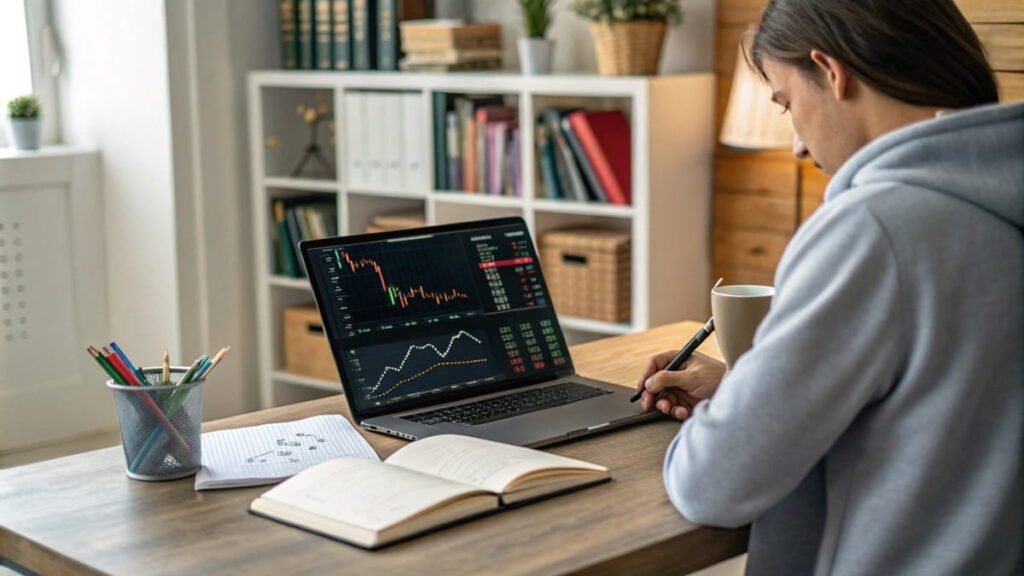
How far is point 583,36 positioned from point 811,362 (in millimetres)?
2922

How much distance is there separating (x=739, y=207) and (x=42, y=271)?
2.22 m

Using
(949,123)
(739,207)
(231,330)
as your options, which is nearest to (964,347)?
(949,123)

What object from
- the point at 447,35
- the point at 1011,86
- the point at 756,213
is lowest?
the point at 756,213

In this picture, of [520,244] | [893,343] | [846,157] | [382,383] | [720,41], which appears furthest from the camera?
[720,41]

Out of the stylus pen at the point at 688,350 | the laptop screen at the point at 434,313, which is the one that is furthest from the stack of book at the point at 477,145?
the stylus pen at the point at 688,350

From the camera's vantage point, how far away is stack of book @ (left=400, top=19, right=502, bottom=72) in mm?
3979

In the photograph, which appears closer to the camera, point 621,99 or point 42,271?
point 621,99

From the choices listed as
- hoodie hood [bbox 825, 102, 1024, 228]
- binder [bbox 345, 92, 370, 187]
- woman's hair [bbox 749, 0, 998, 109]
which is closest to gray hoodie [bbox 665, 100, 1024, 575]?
hoodie hood [bbox 825, 102, 1024, 228]

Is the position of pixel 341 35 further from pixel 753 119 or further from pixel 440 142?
pixel 753 119

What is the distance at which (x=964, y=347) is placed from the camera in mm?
1272

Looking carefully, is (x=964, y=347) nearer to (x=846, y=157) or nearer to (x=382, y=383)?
(x=846, y=157)

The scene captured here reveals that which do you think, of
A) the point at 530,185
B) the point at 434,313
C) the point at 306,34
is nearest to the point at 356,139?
the point at 306,34

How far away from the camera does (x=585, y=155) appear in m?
3.70

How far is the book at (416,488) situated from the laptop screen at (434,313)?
0.27m
